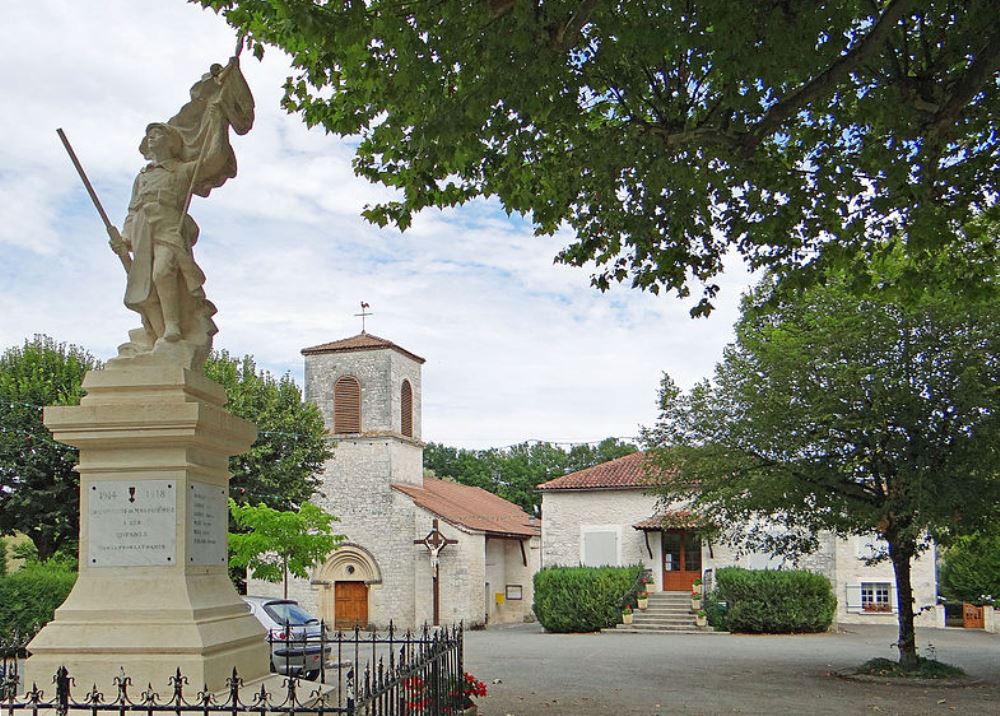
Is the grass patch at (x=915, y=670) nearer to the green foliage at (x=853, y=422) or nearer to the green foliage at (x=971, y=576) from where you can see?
the green foliage at (x=853, y=422)

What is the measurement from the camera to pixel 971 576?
1417 inches

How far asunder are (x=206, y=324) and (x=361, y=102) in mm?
3399

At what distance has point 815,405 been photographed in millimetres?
18453

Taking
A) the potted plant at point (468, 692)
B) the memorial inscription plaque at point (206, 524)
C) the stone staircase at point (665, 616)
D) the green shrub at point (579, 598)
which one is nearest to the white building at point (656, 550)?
the stone staircase at point (665, 616)

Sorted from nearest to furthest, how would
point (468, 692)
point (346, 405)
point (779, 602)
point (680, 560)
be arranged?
point (468, 692)
point (779, 602)
point (680, 560)
point (346, 405)

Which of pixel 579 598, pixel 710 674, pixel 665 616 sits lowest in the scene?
pixel 665 616

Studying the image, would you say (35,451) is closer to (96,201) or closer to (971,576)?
(96,201)

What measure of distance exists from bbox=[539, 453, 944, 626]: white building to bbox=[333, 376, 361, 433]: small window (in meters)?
8.42

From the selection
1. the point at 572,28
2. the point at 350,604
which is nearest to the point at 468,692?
the point at 572,28

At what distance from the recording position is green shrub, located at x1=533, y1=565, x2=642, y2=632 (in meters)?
34.4

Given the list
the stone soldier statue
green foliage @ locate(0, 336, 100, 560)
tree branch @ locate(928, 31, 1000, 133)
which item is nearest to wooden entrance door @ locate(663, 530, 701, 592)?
green foliage @ locate(0, 336, 100, 560)

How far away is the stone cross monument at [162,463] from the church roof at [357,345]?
35.4m

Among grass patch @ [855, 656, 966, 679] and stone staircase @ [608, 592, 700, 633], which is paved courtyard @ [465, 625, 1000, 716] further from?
stone staircase @ [608, 592, 700, 633]

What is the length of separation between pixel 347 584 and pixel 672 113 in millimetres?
33400
